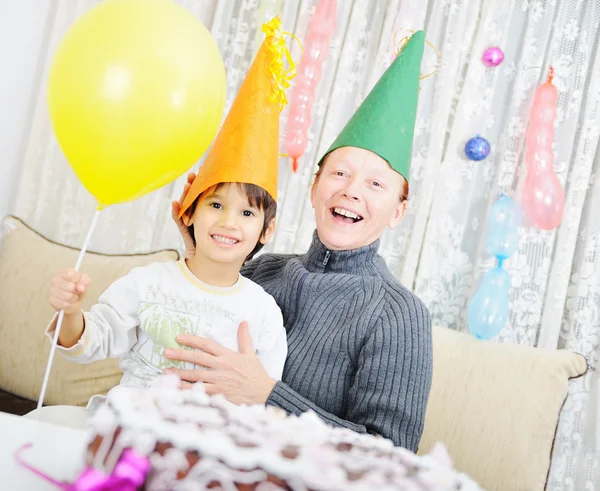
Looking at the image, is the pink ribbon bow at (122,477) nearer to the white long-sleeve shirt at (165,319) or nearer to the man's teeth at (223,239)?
the white long-sleeve shirt at (165,319)

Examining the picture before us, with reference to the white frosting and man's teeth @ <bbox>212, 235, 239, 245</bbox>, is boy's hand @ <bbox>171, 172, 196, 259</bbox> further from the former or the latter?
the white frosting

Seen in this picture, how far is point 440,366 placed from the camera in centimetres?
166

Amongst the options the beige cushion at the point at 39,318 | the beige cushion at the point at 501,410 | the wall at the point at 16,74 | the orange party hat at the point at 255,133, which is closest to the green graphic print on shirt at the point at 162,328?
the orange party hat at the point at 255,133

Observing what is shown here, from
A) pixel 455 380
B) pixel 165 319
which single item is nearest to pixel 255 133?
pixel 165 319

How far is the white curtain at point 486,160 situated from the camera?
195 cm

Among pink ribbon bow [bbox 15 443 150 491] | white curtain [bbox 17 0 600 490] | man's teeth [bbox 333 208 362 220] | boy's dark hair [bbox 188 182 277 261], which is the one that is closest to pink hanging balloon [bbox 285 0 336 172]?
white curtain [bbox 17 0 600 490]

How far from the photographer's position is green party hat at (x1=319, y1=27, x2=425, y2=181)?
134 cm

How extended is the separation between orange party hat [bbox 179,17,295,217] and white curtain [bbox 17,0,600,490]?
3.23 feet

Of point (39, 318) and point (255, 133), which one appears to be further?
point (39, 318)

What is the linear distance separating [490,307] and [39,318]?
1.40 meters

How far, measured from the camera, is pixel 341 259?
1.39 m

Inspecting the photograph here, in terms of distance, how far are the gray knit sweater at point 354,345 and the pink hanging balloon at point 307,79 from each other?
0.74m

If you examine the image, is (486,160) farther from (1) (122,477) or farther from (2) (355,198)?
(1) (122,477)

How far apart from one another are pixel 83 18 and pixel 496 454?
1379mm
